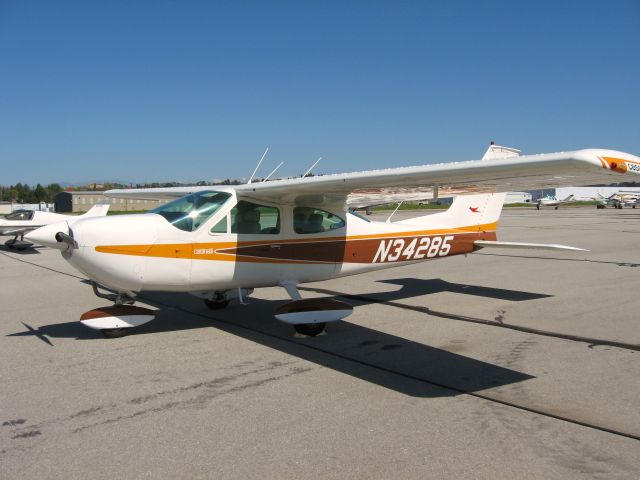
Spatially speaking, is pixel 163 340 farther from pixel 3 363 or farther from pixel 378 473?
pixel 378 473

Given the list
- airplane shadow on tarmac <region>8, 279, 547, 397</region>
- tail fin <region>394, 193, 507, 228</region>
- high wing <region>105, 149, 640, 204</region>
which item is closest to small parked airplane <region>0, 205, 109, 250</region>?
airplane shadow on tarmac <region>8, 279, 547, 397</region>

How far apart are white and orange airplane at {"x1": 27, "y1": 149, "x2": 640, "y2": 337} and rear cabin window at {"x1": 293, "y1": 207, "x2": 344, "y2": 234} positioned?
1 cm

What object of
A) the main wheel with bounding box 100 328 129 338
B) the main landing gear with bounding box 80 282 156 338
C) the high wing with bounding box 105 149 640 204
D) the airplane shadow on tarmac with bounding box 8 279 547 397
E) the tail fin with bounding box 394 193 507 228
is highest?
the high wing with bounding box 105 149 640 204

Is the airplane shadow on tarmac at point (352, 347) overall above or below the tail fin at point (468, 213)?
below

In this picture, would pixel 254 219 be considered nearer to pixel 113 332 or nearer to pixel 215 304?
pixel 215 304

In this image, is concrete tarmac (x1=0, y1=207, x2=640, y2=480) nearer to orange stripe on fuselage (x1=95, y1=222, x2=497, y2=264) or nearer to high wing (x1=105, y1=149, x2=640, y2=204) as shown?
orange stripe on fuselage (x1=95, y1=222, x2=497, y2=264)

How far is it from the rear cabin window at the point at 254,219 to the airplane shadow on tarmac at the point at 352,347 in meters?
1.27

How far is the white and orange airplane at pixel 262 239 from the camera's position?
222 inches

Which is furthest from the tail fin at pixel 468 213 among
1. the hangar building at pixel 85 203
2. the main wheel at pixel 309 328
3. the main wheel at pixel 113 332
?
the hangar building at pixel 85 203

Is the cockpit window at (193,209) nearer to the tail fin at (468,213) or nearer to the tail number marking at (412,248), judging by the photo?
the tail number marking at (412,248)

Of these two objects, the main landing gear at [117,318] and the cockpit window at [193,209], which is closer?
the main landing gear at [117,318]

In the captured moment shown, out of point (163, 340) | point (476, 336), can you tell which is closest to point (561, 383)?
point (476, 336)

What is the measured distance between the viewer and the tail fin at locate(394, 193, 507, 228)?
29.2ft

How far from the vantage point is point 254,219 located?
6.82 meters
